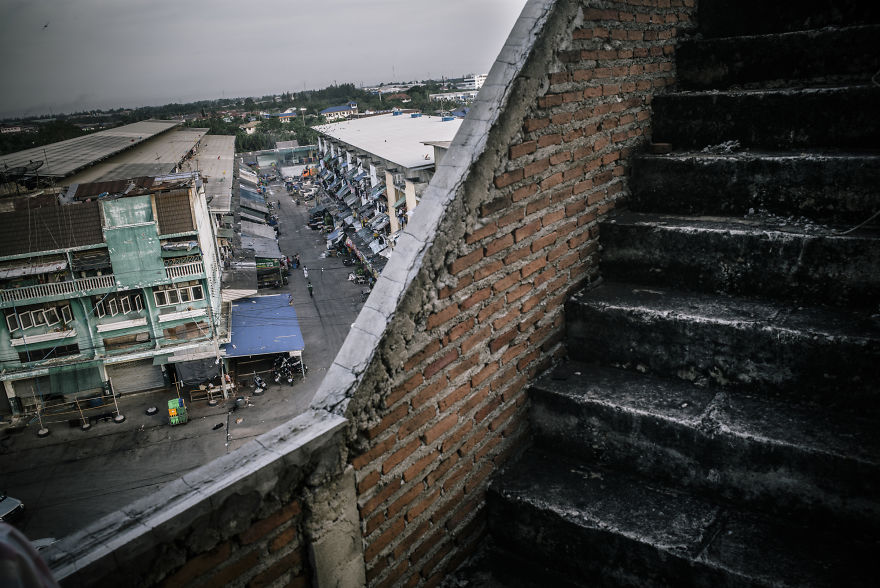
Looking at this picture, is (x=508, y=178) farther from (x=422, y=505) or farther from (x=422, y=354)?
(x=422, y=505)

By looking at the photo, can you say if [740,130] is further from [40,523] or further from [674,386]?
[40,523]

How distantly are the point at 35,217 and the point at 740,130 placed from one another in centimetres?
1741

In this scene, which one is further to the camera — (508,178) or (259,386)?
(259,386)

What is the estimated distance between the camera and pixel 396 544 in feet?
6.83

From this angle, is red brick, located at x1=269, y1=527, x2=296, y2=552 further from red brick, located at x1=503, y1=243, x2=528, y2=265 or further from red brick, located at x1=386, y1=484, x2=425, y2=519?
red brick, located at x1=503, y1=243, x2=528, y2=265

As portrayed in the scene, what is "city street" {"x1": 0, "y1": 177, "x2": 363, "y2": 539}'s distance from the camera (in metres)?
12.3

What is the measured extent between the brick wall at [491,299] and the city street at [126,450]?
1276 centimetres

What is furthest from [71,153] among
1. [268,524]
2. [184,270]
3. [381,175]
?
[268,524]

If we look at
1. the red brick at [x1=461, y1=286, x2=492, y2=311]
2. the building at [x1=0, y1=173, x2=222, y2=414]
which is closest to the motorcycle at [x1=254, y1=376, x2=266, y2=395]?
the building at [x1=0, y1=173, x2=222, y2=414]

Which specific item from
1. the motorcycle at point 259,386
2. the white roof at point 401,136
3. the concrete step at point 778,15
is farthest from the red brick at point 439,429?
the white roof at point 401,136

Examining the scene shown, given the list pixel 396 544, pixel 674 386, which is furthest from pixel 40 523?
pixel 674 386

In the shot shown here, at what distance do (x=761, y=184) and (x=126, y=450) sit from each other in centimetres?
1685

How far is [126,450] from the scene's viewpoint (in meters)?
14.5

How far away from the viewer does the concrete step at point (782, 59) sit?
2824 millimetres
